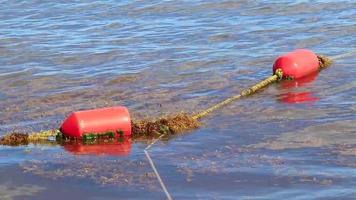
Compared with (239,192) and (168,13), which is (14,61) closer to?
(168,13)

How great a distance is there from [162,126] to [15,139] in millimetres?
1601

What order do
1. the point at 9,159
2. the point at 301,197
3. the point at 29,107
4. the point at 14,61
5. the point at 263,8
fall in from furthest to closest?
the point at 263,8
the point at 14,61
the point at 29,107
the point at 9,159
the point at 301,197

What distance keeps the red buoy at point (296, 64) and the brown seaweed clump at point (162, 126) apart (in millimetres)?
2527

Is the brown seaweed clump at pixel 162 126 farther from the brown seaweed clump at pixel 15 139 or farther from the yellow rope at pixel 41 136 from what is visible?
the brown seaweed clump at pixel 15 139

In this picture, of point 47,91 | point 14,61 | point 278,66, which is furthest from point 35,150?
point 14,61

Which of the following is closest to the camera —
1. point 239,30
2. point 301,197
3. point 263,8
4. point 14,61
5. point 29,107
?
point 301,197

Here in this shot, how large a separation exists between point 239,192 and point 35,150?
2.51m

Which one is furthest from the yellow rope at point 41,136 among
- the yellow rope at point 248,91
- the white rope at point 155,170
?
the yellow rope at point 248,91

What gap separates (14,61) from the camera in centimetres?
1271

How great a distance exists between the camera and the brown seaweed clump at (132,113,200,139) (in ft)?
25.9

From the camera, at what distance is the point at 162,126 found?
797cm

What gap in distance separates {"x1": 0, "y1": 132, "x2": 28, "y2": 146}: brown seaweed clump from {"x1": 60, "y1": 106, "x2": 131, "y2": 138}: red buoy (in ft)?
1.41

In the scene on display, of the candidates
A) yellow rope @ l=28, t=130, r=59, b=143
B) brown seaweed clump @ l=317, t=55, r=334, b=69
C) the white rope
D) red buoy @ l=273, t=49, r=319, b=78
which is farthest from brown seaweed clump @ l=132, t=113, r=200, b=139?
brown seaweed clump @ l=317, t=55, r=334, b=69

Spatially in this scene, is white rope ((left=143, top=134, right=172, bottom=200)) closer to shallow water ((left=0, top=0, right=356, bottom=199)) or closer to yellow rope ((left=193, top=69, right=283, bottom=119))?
shallow water ((left=0, top=0, right=356, bottom=199))
